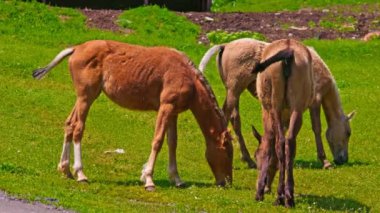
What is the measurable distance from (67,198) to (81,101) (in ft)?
10.2

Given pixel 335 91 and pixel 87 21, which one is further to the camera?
pixel 87 21

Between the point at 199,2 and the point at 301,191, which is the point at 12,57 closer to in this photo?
the point at 301,191

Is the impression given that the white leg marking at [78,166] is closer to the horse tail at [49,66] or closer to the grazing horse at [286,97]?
the horse tail at [49,66]

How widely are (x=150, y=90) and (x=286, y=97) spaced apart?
8.45 feet

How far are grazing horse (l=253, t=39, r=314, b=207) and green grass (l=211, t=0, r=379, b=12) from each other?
25.7 meters

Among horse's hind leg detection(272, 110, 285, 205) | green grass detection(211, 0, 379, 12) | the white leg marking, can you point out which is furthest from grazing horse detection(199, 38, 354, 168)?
green grass detection(211, 0, 379, 12)

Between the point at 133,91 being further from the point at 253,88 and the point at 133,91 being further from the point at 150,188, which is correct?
the point at 253,88

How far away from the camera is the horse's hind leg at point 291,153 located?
1326cm

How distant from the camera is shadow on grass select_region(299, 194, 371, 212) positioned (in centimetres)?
1382

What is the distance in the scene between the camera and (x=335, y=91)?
18641 millimetres

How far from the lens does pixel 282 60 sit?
43.5ft

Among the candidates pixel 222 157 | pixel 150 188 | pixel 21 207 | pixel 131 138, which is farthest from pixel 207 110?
pixel 21 207

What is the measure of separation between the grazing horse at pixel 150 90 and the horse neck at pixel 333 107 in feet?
13.1

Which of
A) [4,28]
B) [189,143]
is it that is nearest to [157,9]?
[4,28]
